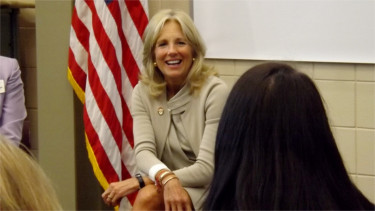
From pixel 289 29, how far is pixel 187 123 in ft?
2.30

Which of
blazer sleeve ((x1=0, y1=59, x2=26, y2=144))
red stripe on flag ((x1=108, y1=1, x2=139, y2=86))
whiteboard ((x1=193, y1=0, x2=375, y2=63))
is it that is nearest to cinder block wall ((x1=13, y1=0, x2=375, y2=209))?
whiteboard ((x1=193, y1=0, x2=375, y2=63))

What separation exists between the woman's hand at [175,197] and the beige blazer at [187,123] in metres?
0.07

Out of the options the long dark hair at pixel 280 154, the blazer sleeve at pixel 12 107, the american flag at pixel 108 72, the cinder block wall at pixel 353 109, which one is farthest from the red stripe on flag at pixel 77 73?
the long dark hair at pixel 280 154

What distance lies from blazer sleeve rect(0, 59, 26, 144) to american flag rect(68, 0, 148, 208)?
0.29 meters

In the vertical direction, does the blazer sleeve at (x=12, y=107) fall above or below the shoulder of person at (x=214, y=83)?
below

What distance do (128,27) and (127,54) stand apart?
130 millimetres

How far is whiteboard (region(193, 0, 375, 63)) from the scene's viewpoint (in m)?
2.70

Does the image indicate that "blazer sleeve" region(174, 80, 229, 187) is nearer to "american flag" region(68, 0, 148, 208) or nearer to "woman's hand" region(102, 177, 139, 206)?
"woman's hand" region(102, 177, 139, 206)

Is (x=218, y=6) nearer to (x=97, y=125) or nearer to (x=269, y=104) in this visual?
(x=97, y=125)

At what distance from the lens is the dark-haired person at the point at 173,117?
2.38 m

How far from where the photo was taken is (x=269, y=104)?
4.13 ft

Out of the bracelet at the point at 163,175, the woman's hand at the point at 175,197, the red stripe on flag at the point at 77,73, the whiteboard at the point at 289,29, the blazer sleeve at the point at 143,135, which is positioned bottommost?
the woman's hand at the point at 175,197

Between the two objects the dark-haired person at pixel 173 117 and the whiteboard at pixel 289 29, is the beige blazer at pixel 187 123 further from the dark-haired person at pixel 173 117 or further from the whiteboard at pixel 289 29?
the whiteboard at pixel 289 29

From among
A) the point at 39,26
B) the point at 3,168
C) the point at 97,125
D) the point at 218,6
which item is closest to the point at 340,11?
the point at 218,6
